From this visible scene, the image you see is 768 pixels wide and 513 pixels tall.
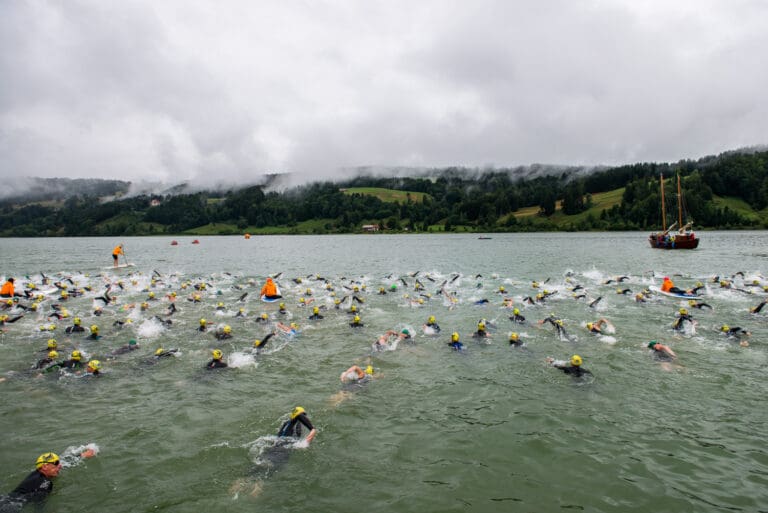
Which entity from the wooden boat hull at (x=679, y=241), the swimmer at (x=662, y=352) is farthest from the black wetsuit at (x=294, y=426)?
the wooden boat hull at (x=679, y=241)

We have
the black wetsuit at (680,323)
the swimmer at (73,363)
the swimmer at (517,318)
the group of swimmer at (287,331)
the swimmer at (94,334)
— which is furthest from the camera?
the swimmer at (517,318)

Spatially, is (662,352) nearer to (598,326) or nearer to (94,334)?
(598,326)

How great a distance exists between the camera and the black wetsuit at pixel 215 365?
16.4 meters

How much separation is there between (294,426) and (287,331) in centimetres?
1078

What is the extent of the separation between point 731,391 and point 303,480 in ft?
44.3

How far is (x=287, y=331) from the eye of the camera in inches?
850

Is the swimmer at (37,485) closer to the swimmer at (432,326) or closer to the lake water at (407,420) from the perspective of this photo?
the lake water at (407,420)

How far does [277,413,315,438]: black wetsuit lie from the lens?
11.0 m

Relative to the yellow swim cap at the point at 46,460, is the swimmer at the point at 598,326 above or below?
below

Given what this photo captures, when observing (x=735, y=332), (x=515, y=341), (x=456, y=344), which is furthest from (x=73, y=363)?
(x=735, y=332)

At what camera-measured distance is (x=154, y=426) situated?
12023 millimetres

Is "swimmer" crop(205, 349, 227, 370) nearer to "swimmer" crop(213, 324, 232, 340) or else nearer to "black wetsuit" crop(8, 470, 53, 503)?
"swimmer" crop(213, 324, 232, 340)

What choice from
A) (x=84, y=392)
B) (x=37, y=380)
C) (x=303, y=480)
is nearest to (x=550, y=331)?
(x=303, y=480)

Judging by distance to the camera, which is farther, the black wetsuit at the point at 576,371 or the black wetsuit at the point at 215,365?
the black wetsuit at the point at 215,365
